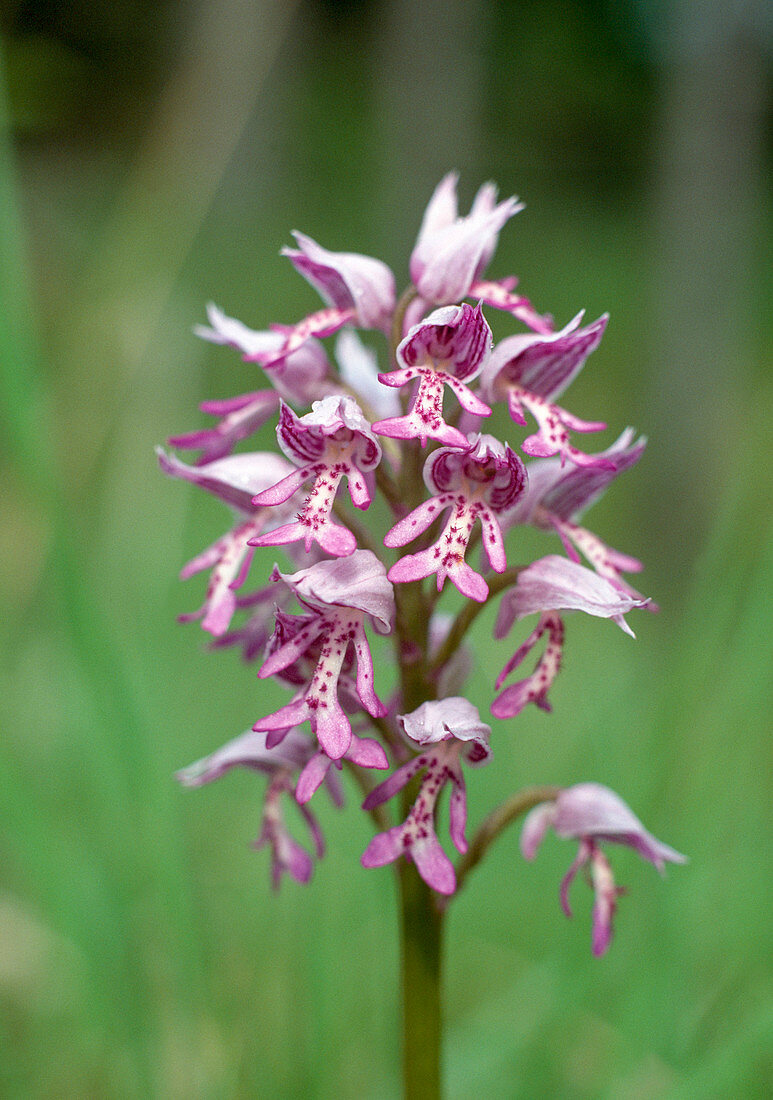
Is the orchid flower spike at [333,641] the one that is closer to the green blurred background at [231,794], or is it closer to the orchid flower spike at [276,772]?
the orchid flower spike at [276,772]

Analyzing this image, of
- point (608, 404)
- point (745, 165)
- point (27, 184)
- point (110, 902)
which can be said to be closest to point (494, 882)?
point (110, 902)

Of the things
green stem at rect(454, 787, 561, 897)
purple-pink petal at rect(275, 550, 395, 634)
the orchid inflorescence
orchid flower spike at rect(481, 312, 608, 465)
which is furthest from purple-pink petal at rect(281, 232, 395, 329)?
green stem at rect(454, 787, 561, 897)

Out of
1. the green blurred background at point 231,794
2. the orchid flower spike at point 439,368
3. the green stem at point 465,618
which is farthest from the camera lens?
the green blurred background at point 231,794

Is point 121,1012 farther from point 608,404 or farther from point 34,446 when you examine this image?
point 608,404

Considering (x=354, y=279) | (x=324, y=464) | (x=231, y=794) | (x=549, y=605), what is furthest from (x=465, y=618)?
(x=231, y=794)

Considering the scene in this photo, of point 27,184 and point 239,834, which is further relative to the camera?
point 27,184

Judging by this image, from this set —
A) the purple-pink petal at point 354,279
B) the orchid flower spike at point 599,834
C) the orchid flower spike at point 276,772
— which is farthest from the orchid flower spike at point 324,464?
the orchid flower spike at point 599,834

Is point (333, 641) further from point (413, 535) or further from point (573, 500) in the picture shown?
point (573, 500)
